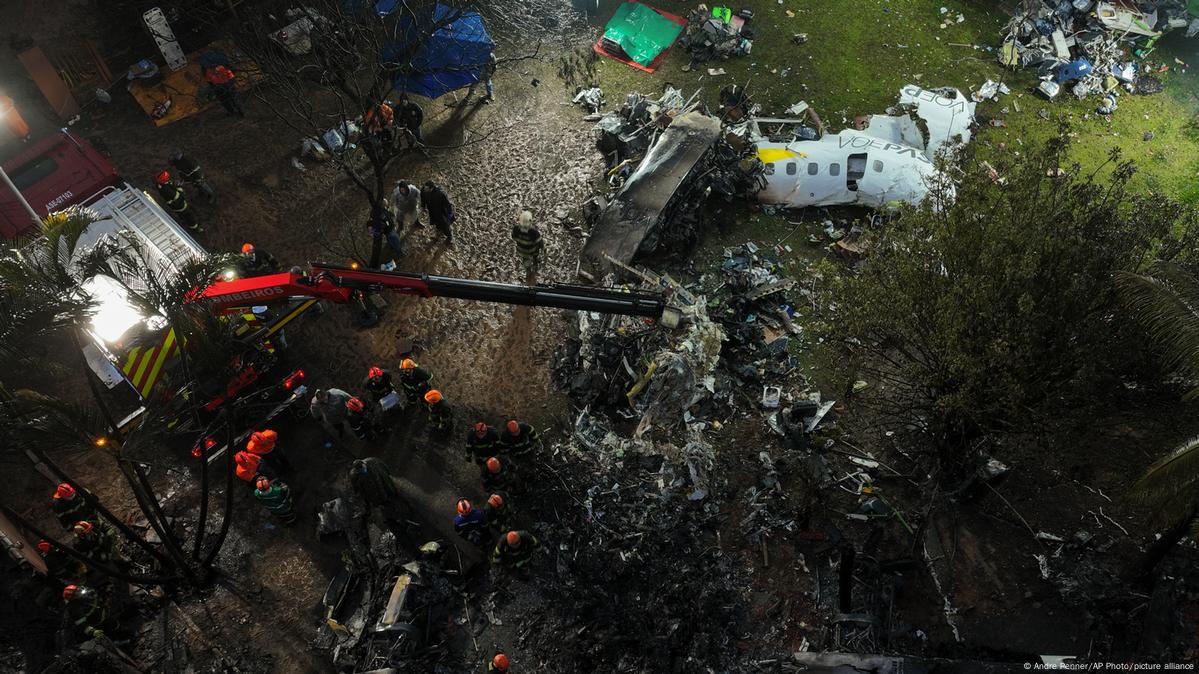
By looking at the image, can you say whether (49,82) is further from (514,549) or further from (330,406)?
(514,549)

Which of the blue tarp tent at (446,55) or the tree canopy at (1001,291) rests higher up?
the blue tarp tent at (446,55)

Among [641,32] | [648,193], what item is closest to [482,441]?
[648,193]

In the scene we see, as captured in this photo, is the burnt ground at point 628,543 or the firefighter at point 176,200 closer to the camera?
the burnt ground at point 628,543

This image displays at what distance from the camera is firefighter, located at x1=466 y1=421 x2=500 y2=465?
11359 millimetres

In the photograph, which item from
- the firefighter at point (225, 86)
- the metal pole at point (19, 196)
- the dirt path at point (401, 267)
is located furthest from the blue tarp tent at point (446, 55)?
the metal pole at point (19, 196)

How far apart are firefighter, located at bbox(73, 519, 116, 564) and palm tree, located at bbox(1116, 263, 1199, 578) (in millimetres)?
13734

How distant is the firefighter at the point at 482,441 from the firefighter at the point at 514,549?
1.47 metres

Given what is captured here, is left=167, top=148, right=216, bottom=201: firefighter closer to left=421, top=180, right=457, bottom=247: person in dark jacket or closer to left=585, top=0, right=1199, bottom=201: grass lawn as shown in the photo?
left=421, top=180, right=457, bottom=247: person in dark jacket

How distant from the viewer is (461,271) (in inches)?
594

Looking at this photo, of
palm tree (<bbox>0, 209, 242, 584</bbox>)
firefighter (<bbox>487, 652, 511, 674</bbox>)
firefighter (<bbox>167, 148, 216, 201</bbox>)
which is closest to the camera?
palm tree (<bbox>0, 209, 242, 584</bbox>)

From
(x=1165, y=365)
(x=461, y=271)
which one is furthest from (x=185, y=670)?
(x=1165, y=365)

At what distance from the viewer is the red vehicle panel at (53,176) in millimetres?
14312

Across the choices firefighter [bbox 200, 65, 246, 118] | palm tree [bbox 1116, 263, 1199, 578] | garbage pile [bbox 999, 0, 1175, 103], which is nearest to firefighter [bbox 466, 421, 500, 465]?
palm tree [bbox 1116, 263, 1199, 578]

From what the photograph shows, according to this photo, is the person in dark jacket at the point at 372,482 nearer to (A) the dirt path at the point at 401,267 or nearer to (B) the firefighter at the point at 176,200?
(A) the dirt path at the point at 401,267
